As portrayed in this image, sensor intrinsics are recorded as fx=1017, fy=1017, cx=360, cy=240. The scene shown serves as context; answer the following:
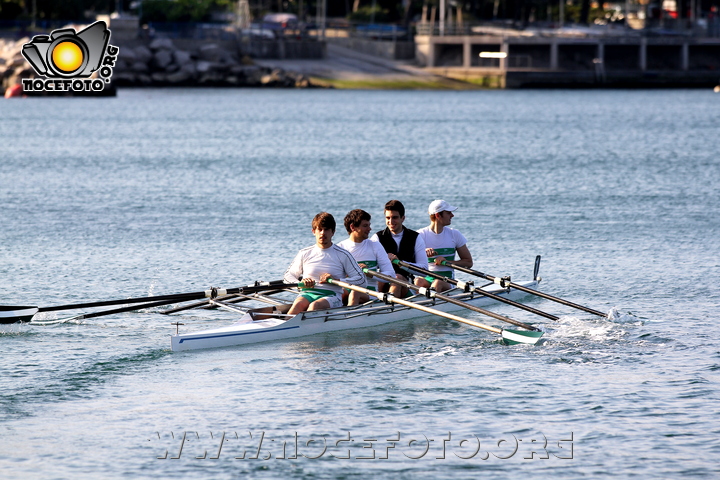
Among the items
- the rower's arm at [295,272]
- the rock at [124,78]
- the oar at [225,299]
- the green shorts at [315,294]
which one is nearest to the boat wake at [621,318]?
the green shorts at [315,294]

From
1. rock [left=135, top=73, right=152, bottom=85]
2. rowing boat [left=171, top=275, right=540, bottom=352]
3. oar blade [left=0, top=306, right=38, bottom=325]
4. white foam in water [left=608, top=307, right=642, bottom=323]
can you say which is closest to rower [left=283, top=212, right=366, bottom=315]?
rowing boat [left=171, top=275, right=540, bottom=352]

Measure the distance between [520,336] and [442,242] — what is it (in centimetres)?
285

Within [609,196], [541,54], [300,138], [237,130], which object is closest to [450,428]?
[609,196]

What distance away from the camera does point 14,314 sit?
46.1ft

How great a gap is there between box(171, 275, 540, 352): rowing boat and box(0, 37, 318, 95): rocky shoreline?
84024 mm

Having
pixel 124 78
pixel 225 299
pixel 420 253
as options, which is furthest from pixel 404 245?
→ pixel 124 78

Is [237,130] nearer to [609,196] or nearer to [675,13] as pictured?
[609,196]

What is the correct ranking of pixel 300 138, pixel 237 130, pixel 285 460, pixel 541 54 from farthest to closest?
1. pixel 541 54
2. pixel 237 130
3. pixel 300 138
4. pixel 285 460

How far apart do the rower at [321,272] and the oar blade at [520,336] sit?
6.98ft

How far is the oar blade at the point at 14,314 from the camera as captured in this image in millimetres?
13930

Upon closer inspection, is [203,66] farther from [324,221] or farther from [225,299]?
[324,221]

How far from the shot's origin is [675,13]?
124 meters

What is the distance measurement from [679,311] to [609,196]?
16.7 metres

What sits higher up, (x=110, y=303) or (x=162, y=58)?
(x=162, y=58)
